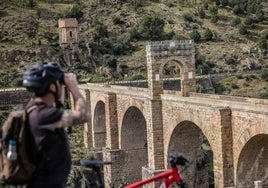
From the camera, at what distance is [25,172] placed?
14.1 feet

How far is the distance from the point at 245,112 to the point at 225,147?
1972 mm

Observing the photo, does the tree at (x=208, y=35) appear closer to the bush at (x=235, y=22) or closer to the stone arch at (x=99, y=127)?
the bush at (x=235, y=22)

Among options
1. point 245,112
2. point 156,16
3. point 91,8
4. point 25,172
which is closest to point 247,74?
point 156,16

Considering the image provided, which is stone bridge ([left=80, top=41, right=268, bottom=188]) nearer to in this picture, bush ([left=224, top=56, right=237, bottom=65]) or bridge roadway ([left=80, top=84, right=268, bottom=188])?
bridge roadway ([left=80, top=84, right=268, bottom=188])

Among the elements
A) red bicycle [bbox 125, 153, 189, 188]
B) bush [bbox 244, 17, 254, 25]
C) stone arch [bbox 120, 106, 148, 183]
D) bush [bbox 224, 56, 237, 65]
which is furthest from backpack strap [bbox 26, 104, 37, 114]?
bush [bbox 244, 17, 254, 25]

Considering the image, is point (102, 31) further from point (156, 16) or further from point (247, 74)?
point (247, 74)

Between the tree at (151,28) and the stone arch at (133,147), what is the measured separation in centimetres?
4161

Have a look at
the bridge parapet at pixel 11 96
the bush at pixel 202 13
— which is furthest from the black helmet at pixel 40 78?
the bush at pixel 202 13

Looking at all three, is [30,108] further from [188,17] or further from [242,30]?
[188,17]

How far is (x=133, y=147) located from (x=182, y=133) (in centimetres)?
797

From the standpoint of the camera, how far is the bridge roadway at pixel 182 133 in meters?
19.6

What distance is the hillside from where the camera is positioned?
6328cm

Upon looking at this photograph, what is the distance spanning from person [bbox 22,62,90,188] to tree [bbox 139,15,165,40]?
228ft

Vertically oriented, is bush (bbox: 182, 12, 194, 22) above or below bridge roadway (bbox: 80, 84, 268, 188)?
above
